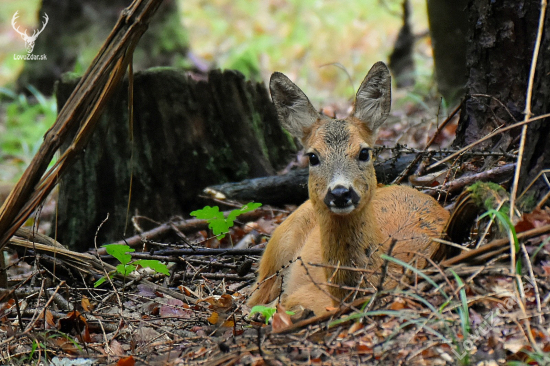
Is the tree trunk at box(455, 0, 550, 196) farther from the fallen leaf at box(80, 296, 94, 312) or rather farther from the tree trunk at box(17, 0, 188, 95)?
the tree trunk at box(17, 0, 188, 95)

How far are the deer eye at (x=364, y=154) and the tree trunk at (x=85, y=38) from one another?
252 inches

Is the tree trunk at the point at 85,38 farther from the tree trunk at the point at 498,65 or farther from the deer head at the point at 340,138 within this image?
the tree trunk at the point at 498,65

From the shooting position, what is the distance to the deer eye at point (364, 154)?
3844mm

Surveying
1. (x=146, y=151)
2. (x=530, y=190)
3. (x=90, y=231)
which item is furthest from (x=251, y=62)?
(x=530, y=190)

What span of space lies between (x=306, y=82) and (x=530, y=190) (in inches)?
415

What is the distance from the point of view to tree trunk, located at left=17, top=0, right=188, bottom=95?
397 inches

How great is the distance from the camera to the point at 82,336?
335 centimetres

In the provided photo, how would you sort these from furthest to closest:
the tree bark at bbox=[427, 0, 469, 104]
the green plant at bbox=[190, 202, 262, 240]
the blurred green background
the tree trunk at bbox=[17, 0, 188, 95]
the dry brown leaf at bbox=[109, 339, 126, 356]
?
the blurred green background → the tree trunk at bbox=[17, 0, 188, 95] → the tree bark at bbox=[427, 0, 469, 104] → the green plant at bbox=[190, 202, 262, 240] → the dry brown leaf at bbox=[109, 339, 126, 356]

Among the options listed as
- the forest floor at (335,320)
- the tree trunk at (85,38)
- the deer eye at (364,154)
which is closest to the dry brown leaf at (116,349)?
→ the forest floor at (335,320)

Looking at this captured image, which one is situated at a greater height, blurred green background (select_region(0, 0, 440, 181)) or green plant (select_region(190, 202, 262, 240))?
blurred green background (select_region(0, 0, 440, 181))

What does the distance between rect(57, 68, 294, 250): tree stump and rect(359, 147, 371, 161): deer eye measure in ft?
8.37

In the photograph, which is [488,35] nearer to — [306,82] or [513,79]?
[513,79]

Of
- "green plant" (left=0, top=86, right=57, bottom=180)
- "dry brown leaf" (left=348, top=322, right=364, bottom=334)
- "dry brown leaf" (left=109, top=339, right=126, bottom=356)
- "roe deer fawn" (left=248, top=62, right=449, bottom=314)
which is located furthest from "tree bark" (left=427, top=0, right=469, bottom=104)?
"green plant" (left=0, top=86, right=57, bottom=180)

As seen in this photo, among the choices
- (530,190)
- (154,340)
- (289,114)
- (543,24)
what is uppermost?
(543,24)
